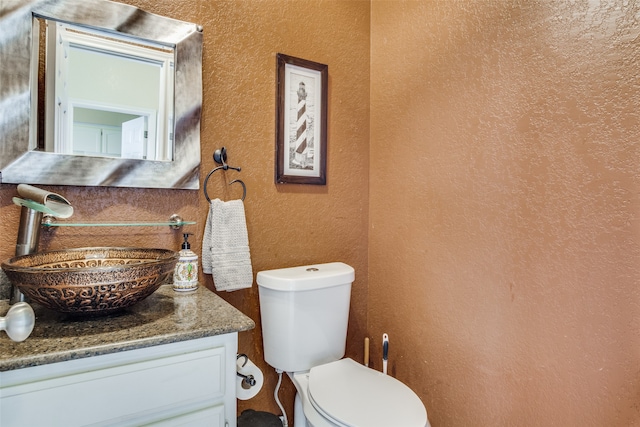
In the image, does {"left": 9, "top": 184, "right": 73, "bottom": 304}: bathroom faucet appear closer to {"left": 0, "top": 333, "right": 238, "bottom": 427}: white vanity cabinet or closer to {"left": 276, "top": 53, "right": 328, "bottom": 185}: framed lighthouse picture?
{"left": 0, "top": 333, "right": 238, "bottom": 427}: white vanity cabinet

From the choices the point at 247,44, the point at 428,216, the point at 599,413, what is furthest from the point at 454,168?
the point at 247,44

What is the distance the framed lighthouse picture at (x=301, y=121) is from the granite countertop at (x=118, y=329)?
74cm

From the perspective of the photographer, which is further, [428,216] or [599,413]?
[428,216]

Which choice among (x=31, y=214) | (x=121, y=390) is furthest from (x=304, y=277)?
(x=31, y=214)

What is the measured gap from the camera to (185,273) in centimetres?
125

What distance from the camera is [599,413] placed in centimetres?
102

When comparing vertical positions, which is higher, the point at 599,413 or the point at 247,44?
the point at 247,44

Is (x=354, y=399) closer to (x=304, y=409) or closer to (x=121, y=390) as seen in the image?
(x=304, y=409)

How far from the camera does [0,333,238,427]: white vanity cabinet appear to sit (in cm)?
73

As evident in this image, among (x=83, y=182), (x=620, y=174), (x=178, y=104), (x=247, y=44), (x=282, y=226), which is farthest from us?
(x=282, y=226)

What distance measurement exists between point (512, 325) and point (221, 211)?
112cm

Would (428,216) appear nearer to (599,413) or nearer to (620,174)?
(620,174)

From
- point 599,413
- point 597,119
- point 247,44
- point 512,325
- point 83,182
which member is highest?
point 247,44

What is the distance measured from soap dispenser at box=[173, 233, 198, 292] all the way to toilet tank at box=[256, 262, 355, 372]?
0.28 m
